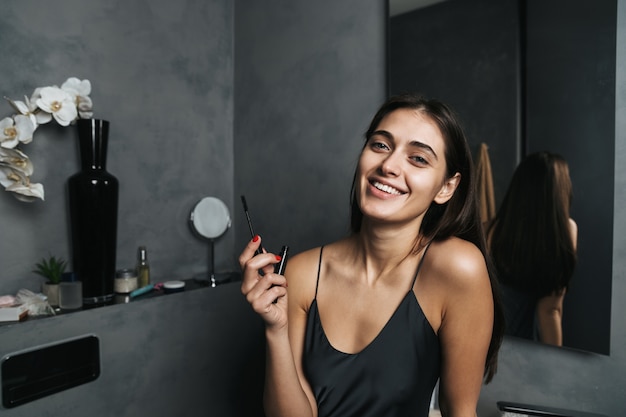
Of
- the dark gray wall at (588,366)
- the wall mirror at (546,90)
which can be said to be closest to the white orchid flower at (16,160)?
the wall mirror at (546,90)

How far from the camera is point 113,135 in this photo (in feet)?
4.91

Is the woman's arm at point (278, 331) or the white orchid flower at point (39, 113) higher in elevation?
the white orchid flower at point (39, 113)

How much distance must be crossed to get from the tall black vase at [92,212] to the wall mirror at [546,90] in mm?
954

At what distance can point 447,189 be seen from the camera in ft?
A: 3.43

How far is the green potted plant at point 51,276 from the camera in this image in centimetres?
126

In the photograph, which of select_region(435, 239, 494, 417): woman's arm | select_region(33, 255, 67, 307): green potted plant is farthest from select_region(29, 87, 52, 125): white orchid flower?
select_region(435, 239, 494, 417): woman's arm

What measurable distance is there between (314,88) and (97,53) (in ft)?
2.39

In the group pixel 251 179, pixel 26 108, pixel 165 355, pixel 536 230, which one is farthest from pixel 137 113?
pixel 536 230

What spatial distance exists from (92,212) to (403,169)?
0.89 metres

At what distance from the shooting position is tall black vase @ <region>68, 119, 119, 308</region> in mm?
1272

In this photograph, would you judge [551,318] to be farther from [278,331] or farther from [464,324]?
[278,331]

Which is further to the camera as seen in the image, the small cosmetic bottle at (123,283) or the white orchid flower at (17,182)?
the small cosmetic bottle at (123,283)

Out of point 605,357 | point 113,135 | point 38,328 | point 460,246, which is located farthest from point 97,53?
point 605,357

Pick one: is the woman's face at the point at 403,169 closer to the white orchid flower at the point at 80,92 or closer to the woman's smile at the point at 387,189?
the woman's smile at the point at 387,189
